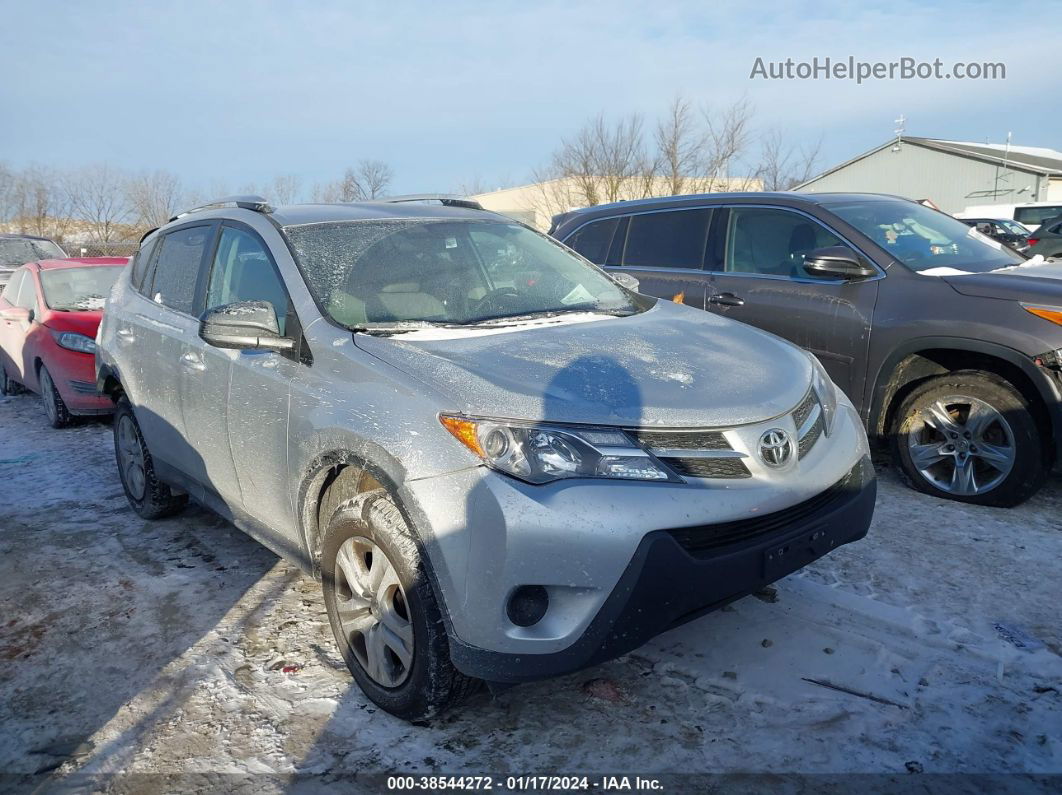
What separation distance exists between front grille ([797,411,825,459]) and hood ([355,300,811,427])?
124 mm

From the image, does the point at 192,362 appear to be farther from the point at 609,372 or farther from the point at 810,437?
the point at 810,437

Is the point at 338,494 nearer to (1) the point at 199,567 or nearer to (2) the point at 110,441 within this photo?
(1) the point at 199,567

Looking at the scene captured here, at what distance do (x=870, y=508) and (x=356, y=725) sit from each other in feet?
6.49

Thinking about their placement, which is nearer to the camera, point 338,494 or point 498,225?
point 338,494

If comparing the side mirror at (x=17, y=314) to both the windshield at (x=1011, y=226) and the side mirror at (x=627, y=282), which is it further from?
the windshield at (x=1011, y=226)

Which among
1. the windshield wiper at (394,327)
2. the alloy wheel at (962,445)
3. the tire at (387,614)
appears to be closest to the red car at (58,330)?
the windshield wiper at (394,327)

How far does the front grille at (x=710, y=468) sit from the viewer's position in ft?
8.03

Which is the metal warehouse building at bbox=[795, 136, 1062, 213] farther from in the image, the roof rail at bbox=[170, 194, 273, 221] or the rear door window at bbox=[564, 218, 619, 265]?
the roof rail at bbox=[170, 194, 273, 221]

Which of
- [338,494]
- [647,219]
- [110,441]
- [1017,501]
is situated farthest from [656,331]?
[110,441]

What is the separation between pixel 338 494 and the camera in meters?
2.89

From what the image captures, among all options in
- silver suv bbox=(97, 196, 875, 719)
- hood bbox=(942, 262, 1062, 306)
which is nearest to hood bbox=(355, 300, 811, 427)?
silver suv bbox=(97, 196, 875, 719)

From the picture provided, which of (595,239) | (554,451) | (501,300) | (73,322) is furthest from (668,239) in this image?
(73,322)

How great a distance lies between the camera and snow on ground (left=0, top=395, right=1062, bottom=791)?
2551 mm

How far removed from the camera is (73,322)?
721 centimetres
